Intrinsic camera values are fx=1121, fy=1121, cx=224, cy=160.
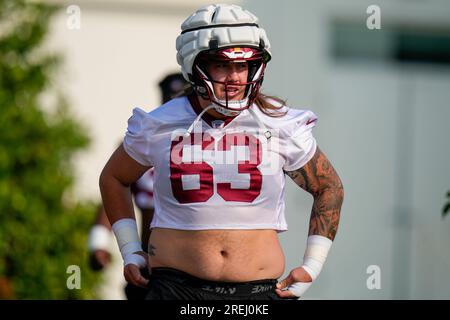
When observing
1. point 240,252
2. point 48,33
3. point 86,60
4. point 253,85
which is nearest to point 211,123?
point 253,85

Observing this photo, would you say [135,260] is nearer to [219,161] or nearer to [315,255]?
[219,161]

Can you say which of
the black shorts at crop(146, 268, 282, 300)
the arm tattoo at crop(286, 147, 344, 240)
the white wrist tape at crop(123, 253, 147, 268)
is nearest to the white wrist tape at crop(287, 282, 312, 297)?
the black shorts at crop(146, 268, 282, 300)

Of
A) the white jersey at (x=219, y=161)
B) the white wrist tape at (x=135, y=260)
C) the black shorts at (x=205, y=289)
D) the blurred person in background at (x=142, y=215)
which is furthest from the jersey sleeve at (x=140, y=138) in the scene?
the blurred person in background at (x=142, y=215)

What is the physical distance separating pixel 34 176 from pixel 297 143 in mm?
5350

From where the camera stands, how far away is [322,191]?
18.4 ft

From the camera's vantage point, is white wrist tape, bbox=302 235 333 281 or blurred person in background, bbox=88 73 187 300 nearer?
white wrist tape, bbox=302 235 333 281

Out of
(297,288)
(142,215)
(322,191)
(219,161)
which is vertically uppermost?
(219,161)

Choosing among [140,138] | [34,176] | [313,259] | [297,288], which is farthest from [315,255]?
[34,176]

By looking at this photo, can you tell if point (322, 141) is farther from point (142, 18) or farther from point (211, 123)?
point (211, 123)

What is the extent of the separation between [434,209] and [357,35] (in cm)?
226

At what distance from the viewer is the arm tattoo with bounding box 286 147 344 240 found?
557cm

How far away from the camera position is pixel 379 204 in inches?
515

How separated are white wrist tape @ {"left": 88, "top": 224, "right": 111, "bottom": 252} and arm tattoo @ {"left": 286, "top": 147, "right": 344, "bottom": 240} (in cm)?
267

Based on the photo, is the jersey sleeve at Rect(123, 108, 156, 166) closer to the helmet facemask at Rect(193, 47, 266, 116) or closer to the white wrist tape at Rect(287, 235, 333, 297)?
the helmet facemask at Rect(193, 47, 266, 116)
